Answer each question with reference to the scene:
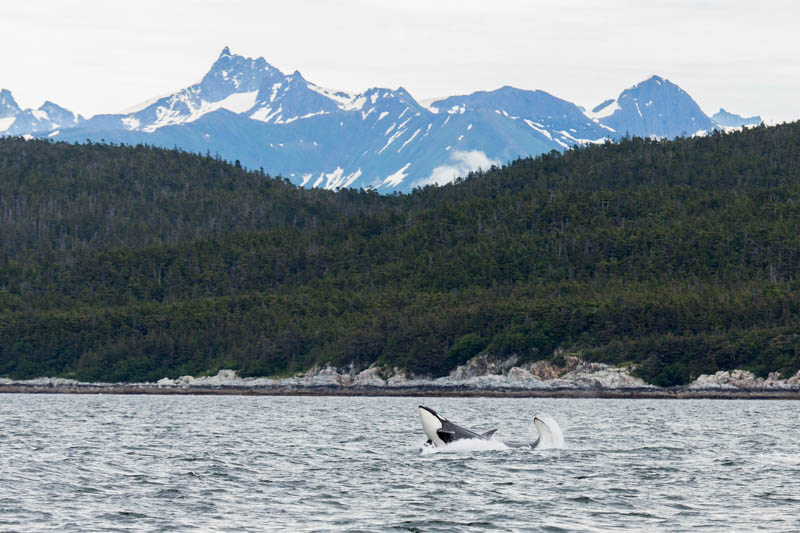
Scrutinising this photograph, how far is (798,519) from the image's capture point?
149 ft

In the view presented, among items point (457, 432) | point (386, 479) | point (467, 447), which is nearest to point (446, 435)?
point (457, 432)

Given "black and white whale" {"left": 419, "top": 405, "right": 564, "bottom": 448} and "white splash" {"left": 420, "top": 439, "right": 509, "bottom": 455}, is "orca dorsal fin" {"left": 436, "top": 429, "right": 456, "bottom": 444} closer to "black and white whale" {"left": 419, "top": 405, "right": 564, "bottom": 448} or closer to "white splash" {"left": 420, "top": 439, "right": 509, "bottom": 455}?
"black and white whale" {"left": 419, "top": 405, "right": 564, "bottom": 448}

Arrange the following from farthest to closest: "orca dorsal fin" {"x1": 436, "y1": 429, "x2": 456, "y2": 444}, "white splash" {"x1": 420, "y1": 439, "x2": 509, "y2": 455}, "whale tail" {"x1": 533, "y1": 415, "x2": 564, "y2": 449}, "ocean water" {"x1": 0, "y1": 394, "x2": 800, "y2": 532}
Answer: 1. "whale tail" {"x1": 533, "y1": 415, "x2": 564, "y2": 449}
2. "white splash" {"x1": 420, "y1": 439, "x2": 509, "y2": 455}
3. "orca dorsal fin" {"x1": 436, "y1": 429, "x2": 456, "y2": 444}
4. "ocean water" {"x1": 0, "y1": 394, "x2": 800, "y2": 532}

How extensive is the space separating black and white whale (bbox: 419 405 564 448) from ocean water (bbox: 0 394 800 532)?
88 centimetres

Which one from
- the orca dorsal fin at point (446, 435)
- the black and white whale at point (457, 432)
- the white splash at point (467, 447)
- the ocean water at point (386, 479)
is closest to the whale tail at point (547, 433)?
the black and white whale at point (457, 432)

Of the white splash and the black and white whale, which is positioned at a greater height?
the black and white whale

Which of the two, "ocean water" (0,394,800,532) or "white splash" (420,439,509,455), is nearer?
"ocean water" (0,394,800,532)

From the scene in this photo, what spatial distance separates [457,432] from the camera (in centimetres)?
7031

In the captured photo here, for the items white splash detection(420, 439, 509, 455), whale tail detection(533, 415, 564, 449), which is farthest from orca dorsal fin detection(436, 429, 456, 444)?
whale tail detection(533, 415, 564, 449)

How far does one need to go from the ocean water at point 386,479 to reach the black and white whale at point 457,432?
88 cm

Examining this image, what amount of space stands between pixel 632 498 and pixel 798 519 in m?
7.83

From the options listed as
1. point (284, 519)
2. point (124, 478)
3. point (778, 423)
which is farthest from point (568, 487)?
point (778, 423)

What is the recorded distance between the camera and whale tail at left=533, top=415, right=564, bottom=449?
72.6 metres

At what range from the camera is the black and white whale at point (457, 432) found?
68.2 m
